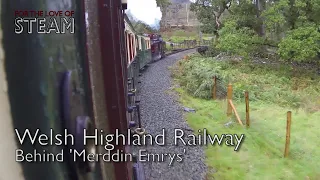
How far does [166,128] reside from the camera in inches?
288

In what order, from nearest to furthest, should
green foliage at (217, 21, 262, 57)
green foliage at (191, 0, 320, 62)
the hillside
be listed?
1. green foliage at (191, 0, 320, 62)
2. green foliage at (217, 21, 262, 57)
3. the hillside

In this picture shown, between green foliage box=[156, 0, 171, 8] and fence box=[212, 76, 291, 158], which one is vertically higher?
green foliage box=[156, 0, 171, 8]

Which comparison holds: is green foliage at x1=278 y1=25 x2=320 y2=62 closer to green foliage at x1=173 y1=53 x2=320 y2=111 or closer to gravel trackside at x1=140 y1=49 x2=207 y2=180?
green foliage at x1=173 y1=53 x2=320 y2=111

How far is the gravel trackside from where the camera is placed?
5.13 meters

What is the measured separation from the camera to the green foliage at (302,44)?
49.6 ft

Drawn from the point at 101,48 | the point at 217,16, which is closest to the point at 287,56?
the point at 217,16

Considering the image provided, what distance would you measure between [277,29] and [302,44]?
12.7 ft

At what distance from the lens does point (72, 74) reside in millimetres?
1076

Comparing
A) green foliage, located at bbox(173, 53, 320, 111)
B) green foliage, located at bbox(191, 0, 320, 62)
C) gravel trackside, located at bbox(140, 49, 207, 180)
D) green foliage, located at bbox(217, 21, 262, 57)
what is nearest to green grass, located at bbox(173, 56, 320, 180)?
green foliage, located at bbox(173, 53, 320, 111)

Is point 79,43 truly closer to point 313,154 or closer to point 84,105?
point 84,105

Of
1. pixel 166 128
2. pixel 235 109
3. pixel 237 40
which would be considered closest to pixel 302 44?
pixel 237 40

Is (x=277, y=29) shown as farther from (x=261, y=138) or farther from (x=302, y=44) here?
(x=261, y=138)

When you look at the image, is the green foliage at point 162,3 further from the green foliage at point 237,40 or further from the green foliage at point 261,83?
the green foliage at point 261,83

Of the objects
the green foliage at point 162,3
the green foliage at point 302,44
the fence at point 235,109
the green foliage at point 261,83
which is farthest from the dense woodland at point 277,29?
the green foliage at point 162,3
